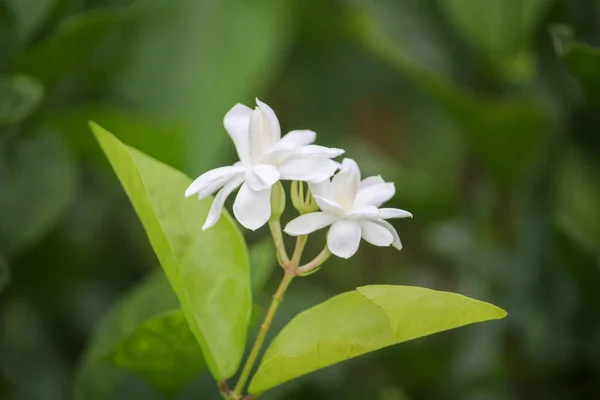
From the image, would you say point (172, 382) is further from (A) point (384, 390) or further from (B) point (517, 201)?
(B) point (517, 201)

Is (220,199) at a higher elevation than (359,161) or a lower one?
higher

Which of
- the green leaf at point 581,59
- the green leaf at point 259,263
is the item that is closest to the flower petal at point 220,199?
the green leaf at point 259,263

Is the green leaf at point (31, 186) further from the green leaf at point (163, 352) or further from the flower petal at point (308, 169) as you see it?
the flower petal at point (308, 169)

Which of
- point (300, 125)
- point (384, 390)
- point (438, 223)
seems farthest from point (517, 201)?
point (300, 125)

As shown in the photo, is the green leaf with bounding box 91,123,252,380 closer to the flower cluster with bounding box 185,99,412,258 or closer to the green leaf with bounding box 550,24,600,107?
the flower cluster with bounding box 185,99,412,258

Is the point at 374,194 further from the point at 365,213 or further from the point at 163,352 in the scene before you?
the point at 163,352

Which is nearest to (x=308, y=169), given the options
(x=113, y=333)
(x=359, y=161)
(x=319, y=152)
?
(x=319, y=152)
